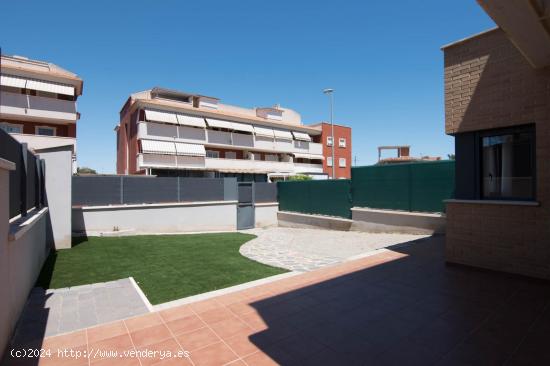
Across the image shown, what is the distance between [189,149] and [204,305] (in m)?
28.0

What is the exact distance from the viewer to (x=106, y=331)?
15.4 feet

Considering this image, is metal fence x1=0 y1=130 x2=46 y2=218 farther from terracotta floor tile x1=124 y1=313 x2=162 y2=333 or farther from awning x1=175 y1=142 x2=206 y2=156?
awning x1=175 y1=142 x2=206 y2=156

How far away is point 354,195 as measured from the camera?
1563 cm

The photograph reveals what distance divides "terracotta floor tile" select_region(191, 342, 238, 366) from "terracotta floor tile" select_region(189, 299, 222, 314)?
1.24 m

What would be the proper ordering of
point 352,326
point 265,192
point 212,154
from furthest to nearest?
point 212,154, point 265,192, point 352,326

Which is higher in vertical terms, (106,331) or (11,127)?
(11,127)

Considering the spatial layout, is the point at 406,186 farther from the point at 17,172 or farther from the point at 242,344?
the point at 17,172

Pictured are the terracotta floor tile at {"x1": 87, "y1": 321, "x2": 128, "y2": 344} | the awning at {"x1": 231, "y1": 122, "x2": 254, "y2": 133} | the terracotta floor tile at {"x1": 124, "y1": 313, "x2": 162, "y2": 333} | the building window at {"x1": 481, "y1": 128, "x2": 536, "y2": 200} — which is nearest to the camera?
the terracotta floor tile at {"x1": 87, "y1": 321, "x2": 128, "y2": 344}

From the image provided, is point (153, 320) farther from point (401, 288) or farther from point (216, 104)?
point (216, 104)

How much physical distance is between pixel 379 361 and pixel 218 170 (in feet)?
103

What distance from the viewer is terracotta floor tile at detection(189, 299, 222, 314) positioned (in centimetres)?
540

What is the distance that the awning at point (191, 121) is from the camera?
105 ft

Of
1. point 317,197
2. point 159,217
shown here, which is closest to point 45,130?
point 159,217

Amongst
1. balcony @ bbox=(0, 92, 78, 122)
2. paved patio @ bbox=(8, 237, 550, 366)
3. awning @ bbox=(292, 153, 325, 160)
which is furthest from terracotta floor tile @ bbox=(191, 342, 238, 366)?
awning @ bbox=(292, 153, 325, 160)
